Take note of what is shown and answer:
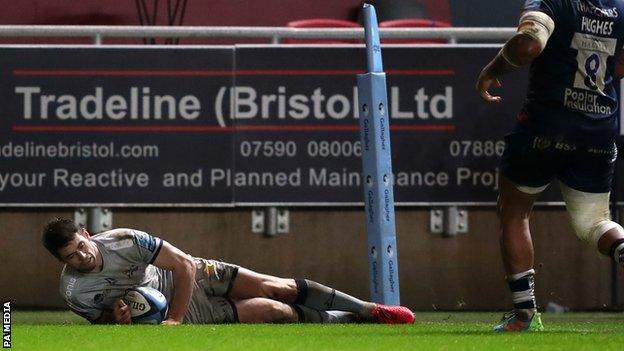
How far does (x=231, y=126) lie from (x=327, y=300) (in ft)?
8.16

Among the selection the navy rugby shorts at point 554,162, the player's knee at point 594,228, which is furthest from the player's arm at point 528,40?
the player's knee at point 594,228

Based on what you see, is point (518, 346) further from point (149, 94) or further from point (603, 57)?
point (149, 94)

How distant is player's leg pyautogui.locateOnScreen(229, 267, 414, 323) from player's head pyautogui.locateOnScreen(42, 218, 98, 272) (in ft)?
3.47

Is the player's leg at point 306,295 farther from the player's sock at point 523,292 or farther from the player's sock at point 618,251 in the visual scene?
the player's sock at point 618,251

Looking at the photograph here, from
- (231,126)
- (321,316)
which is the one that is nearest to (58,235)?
(321,316)

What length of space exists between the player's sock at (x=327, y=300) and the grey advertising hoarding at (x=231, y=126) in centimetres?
206

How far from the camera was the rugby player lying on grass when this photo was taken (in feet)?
31.6

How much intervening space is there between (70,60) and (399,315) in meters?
3.65

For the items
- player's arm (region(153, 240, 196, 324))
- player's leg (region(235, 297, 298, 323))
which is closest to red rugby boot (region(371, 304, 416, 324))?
player's leg (region(235, 297, 298, 323))

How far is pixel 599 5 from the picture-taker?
8.26m

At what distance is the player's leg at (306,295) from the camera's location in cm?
1005

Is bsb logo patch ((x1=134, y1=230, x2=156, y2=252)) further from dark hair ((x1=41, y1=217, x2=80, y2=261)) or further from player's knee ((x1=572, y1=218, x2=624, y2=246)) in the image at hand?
player's knee ((x1=572, y1=218, x2=624, y2=246))

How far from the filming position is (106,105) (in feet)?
40.0

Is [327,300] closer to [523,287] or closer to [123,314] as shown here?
[123,314]
